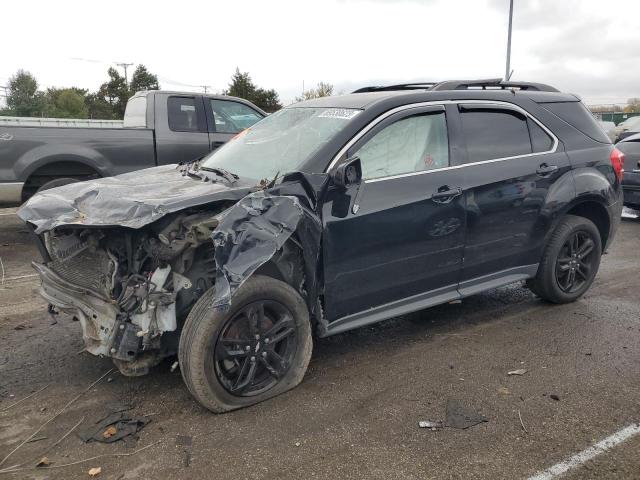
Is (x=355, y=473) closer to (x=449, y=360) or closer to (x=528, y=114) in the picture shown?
(x=449, y=360)

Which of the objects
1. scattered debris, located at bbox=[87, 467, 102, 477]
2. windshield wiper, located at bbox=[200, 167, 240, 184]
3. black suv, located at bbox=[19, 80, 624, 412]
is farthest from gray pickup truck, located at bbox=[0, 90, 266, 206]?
scattered debris, located at bbox=[87, 467, 102, 477]

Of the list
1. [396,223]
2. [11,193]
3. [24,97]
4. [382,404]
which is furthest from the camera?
[24,97]

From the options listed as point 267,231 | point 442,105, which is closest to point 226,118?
point 442,105

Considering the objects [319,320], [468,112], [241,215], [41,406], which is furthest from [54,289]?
[468,112]

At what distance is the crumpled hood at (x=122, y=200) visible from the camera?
305 centimetres

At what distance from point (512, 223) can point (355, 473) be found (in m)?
2.49

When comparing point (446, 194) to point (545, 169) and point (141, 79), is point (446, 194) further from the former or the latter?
point (141, 79)

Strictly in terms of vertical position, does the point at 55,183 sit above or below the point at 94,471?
above

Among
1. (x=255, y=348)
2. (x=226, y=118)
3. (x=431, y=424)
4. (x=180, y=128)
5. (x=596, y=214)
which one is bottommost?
(x=431, y=424)

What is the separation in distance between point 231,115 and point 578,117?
17.0 ft

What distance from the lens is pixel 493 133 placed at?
14.0 ft

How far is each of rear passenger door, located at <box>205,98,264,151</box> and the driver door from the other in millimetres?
4831

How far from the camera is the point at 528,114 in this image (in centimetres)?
455

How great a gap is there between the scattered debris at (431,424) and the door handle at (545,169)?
2344 mm
